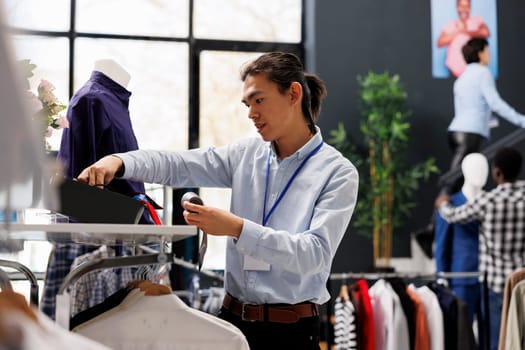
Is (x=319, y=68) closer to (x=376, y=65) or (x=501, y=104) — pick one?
(x=376, y=65)

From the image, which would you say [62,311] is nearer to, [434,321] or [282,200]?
[282,200]

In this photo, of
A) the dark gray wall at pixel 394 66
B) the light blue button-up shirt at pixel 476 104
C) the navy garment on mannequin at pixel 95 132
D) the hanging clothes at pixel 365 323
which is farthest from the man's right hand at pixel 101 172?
the light blue button-up shirt at pixel 476 104

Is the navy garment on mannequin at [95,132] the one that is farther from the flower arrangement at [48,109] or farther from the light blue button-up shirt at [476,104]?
the light blue button-up shirt at [476,104]

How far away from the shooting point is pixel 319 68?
7512 mm

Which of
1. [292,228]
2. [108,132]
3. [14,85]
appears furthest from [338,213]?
[14,85]

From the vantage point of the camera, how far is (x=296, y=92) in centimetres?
224

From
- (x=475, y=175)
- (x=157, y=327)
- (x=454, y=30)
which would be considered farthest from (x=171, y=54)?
(x=157, y=327)

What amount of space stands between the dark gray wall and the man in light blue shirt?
5.20 m

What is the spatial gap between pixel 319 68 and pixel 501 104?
1.81 metres

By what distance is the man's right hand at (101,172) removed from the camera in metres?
1.76

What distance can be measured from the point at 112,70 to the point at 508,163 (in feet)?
11.2

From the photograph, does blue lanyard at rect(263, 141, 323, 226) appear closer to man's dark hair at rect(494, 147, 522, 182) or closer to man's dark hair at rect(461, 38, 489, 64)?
man's dark hair at rect(494, 147, 522, 182)

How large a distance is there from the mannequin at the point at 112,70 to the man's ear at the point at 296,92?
2.18ft

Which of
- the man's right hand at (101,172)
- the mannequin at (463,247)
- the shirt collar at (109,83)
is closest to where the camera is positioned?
the man's right hand at (101,172)
